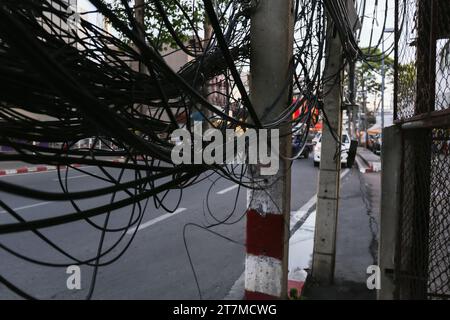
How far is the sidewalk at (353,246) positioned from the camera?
416 cm

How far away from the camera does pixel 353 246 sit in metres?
5.90

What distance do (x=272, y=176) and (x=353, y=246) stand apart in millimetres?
3651

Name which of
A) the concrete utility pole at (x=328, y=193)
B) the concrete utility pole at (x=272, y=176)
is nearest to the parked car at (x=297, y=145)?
the concrete utility pole at (x=328, y=193)

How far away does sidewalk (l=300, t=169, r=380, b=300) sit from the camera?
4160mm

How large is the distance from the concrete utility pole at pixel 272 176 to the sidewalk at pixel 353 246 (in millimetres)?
1210

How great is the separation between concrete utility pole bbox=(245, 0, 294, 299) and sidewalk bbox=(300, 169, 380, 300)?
1.21m

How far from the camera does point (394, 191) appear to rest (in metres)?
3.09

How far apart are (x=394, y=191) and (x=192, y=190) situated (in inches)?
297

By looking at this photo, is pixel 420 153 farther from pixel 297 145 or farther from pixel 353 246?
pixel 297 145

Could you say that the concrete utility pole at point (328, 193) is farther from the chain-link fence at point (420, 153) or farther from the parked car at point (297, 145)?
the chain-link fence at point (420, 153)

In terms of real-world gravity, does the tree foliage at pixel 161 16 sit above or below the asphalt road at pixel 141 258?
above

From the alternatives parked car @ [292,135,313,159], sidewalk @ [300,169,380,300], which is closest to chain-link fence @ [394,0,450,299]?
parked car @ [292,135,313,159]

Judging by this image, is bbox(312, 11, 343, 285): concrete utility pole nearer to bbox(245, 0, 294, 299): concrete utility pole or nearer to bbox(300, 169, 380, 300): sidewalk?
bbox(300, 169, 380, 300): sidewalk

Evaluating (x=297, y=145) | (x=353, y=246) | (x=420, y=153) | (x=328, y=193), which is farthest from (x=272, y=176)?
(x=297, y=145)
